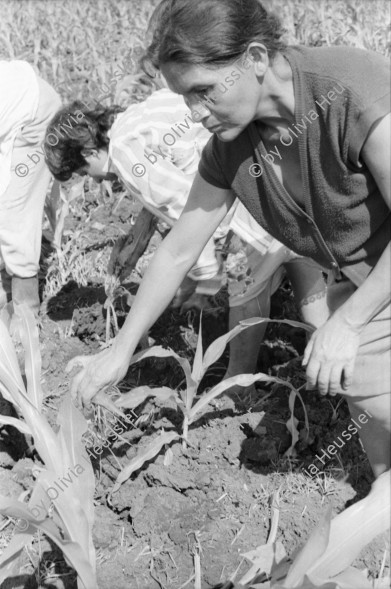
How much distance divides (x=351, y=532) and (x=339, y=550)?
46mm

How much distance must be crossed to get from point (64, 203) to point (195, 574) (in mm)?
1962

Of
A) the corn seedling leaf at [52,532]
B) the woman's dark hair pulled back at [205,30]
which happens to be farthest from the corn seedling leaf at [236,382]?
the woman's dark hair pulled back at [205,30]

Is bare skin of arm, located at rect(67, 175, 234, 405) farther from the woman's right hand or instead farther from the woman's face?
the woman's face

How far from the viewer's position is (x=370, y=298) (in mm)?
1618

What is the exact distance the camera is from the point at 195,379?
2.49 m

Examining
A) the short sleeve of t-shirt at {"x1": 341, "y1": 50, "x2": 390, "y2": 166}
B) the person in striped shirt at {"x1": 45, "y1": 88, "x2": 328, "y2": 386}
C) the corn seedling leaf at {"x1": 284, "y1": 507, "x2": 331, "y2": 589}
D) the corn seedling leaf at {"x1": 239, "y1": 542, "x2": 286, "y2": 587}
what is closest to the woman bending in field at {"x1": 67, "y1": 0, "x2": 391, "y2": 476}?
the short sleeve of t-shirt at {"x1": 341, "y1": 50, "x2": 390, "y2": 166}

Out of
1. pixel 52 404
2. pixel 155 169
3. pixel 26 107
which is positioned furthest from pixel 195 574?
pixel 26 107

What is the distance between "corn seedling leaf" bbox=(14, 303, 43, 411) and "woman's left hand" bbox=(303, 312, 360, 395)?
0.89 meters

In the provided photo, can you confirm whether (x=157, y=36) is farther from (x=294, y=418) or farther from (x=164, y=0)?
(x=294, y=418)

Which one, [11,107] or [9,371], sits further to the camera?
[11,107]

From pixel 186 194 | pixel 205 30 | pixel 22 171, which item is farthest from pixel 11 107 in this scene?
pixel 205 30

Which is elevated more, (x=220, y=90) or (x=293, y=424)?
(x=220, y=90)

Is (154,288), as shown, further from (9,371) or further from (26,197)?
(26,197)

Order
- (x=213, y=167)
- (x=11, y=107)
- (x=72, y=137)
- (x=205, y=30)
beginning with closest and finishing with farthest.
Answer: (x=205, y=30)
(x=213, y=167)
(x=72, y=137)
(x=11, y=107)
